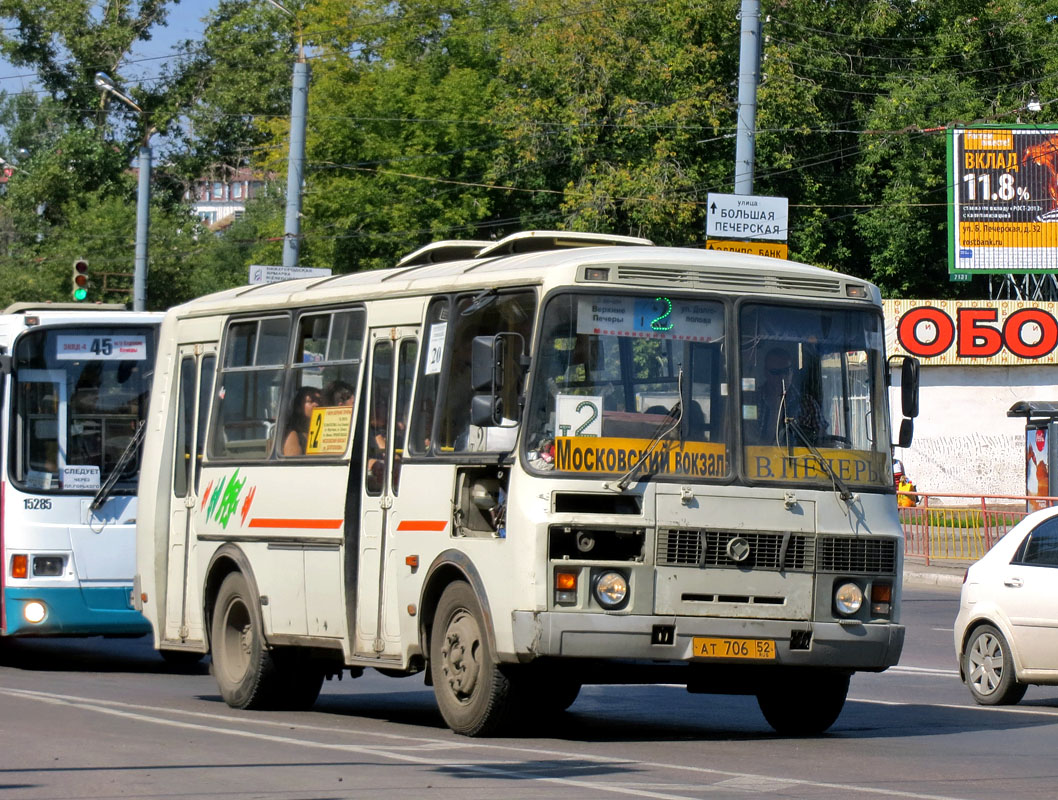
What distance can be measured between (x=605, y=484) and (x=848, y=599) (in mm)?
1563

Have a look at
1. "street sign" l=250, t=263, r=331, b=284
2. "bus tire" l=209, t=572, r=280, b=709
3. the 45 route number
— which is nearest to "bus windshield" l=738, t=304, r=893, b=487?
"bus tire" l=209, t=572, r=280, b=709

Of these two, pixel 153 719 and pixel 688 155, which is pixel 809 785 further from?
pixel 688 155

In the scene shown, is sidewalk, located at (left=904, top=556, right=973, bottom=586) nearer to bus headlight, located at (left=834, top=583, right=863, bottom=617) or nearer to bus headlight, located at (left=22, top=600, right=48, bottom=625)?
bus headlight, located at (left=22, top=600, right=48, bottom=625)

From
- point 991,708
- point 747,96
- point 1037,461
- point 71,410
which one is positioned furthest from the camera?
point 1037,461

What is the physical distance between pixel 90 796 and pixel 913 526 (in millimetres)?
22416

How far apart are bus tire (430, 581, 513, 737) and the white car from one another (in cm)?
440

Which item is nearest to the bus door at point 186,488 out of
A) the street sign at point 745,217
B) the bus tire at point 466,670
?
the bus tire at point 466,670

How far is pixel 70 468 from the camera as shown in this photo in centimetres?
1593

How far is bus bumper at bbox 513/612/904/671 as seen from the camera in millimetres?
9695

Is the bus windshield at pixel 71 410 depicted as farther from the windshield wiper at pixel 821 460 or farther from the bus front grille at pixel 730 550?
the windshield wiper at pixel 821 460

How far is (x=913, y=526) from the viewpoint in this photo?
29.1 m

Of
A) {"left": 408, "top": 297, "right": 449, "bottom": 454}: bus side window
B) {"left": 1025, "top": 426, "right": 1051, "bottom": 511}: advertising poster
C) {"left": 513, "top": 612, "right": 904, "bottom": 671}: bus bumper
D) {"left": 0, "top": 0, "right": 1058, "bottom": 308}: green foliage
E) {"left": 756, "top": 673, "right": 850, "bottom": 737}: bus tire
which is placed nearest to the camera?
{"left": 513, "top": 612, "right": 904, "bottom": 671}: bus bumper

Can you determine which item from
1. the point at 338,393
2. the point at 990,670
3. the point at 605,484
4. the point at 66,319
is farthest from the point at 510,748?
the point at 66,319

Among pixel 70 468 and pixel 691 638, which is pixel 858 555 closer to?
pixel 691 638
